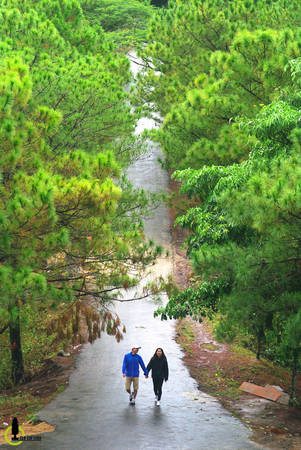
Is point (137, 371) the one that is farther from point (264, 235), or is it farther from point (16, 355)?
point (264, 235)

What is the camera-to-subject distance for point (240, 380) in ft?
43.6

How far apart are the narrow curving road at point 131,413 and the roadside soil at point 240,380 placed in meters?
0.32

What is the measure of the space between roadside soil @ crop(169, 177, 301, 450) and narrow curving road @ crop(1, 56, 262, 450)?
0.32 m

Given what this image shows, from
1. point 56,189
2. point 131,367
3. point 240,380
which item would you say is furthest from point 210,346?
point 56,189

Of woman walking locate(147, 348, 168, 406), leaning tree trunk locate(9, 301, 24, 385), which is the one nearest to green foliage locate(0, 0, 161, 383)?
leaning tree trunk locate(9, 301, 24, 385)

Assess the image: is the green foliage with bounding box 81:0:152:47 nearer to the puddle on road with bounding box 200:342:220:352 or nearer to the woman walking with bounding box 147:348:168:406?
the puddle on road with bounding box 200:342:220:352

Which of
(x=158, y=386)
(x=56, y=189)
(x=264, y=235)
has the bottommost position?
(x=158, y=386)

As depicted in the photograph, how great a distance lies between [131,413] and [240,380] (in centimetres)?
364

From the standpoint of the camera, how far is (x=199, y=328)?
17.4 m

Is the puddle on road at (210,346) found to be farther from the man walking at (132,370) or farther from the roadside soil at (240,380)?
the man walking at (132,370)

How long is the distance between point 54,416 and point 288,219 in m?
6.16

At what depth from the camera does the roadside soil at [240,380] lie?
10.1 m

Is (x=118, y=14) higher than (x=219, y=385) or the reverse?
higher

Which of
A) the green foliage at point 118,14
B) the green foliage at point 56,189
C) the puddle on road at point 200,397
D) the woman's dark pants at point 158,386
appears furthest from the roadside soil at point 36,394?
the green foliage at point 118,14
